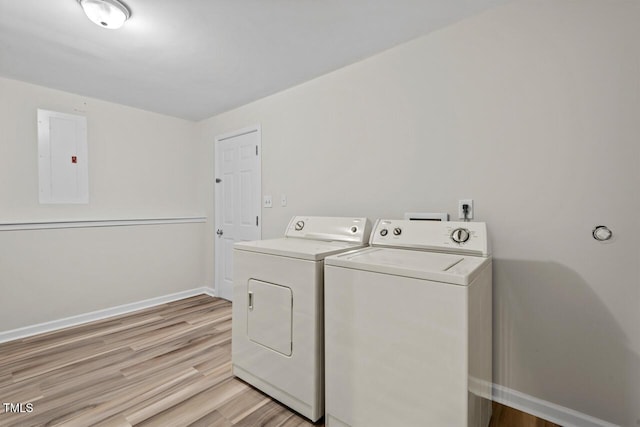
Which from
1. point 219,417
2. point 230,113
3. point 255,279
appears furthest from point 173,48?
point 219,417

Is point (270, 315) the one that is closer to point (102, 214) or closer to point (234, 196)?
point (234, 196)

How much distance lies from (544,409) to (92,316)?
12.0ft

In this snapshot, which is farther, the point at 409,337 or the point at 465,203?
the point at 465,203

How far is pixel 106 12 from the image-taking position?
5.27 feet

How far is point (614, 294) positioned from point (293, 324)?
60.9 inches

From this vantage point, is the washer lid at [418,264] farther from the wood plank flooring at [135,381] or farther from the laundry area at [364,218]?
the wood plank flooring at [135,381]

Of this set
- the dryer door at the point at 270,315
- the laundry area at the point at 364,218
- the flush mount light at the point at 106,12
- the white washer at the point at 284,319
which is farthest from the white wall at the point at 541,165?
the flush mount light at the point at 106,12

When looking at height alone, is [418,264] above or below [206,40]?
below

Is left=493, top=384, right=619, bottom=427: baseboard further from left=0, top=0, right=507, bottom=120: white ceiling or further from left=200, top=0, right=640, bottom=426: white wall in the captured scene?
left=0, top=0, right=507, bottom=120: white ceiling

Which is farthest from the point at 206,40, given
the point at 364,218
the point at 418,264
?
the point at 418,264

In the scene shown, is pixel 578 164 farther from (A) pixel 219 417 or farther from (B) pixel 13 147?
(B) pixel 13 147

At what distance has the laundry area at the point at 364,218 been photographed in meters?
1.38

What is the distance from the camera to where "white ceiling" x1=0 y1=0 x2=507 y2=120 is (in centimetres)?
166

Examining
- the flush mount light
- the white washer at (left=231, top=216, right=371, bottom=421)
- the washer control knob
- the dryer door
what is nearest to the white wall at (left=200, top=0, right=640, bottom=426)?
the washer control knob
